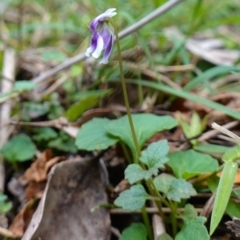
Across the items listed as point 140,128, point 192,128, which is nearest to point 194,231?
point 140,128

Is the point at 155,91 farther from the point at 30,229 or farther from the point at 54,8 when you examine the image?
the point at 54,8

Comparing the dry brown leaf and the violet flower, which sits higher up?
the violet flower

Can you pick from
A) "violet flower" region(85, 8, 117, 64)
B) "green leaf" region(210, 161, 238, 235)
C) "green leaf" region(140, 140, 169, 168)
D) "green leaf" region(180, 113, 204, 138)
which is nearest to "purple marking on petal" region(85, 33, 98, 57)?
"violet flower" region(85, 8, 117, 64)

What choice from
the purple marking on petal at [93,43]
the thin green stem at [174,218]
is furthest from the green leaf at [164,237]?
the purple marking on petal at [93,43]

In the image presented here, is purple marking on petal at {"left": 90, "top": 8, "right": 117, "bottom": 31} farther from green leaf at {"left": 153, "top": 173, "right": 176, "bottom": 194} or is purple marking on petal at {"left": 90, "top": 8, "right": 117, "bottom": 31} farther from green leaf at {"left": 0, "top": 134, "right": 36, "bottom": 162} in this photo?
green leaf at {"left": 0, "top": 134, "right": 36, "bottom": 162}

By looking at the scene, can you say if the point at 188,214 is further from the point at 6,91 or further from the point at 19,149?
the point at 6,91

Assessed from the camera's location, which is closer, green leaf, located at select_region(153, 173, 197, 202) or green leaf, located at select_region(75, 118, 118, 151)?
green leaf, located at select_region(153, 173, 197, 202)
